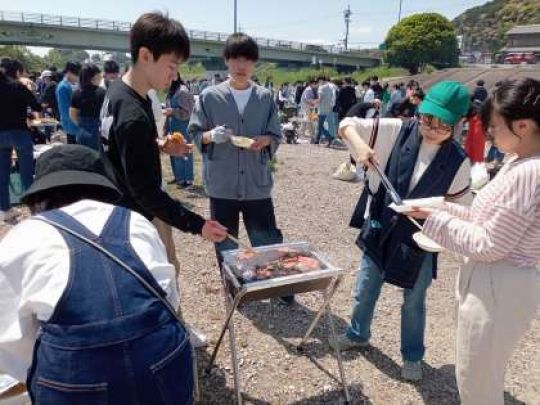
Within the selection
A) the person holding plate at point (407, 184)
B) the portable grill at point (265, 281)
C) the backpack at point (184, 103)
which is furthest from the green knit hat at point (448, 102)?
the backpack at point (184, 103)

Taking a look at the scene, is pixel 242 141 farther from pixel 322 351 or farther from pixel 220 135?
pixel 322 351

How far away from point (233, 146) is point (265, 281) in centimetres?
130

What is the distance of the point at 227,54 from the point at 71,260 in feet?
7.49

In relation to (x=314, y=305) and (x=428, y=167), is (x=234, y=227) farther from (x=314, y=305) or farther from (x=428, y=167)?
(x=428, y=167)

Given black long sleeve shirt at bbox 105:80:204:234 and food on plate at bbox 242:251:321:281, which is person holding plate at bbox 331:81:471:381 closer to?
food on plate at bbox 242:251:321:281

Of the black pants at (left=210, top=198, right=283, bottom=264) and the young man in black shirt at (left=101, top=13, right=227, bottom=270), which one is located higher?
the young man in black shirt at (left=101, top=13, right=227, bottom=270)

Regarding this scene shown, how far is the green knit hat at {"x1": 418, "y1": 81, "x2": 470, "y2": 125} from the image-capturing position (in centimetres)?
224

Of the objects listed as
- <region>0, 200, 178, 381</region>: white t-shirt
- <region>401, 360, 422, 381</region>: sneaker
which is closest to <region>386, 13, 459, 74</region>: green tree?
<region>401, 360, 422, 381</region>: sneaker

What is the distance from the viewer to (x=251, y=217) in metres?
3.37

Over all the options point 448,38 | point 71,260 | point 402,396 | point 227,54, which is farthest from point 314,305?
point 448,38

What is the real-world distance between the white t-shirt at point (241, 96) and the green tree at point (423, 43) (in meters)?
46.9

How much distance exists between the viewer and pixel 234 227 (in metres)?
3.39

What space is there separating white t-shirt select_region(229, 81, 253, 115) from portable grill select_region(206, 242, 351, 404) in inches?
44.9

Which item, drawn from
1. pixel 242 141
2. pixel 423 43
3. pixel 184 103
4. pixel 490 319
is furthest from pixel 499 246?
pixel 423 43
